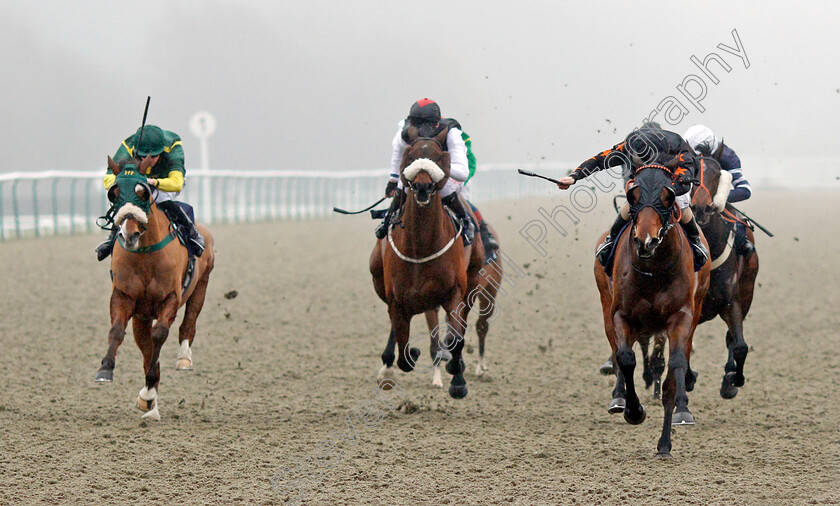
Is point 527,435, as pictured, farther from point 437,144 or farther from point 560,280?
point 560,280

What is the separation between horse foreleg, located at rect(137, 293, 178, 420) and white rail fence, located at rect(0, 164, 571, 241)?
1158cm

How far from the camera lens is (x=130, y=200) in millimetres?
6477

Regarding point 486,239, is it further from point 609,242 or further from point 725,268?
point 609,242

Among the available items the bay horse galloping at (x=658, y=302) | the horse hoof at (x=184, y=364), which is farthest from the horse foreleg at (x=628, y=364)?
the horse hoof at (x=184, y=364)

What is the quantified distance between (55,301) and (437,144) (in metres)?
7.59

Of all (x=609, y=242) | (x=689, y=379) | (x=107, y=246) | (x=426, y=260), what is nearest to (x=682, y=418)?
(x=689, y=379)

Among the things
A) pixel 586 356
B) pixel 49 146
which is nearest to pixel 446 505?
pixel 586 356

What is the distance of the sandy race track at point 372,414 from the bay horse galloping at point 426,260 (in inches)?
22.2

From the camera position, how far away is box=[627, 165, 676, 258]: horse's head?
18.0 feet

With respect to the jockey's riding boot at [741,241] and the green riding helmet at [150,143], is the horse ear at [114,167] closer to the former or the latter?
the green riding helmet at [150,143]

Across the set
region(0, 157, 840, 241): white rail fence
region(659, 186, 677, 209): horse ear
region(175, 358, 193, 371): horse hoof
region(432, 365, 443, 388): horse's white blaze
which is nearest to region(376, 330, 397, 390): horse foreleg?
region(432, 365, 443, 388): horse's white blaze

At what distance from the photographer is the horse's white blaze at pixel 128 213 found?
6.40m

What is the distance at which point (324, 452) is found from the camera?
6379mm

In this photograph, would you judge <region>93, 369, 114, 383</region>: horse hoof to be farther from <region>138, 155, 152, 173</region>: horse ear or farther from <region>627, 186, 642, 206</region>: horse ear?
<region>627, 186, 642, 206</region>: horse ear
